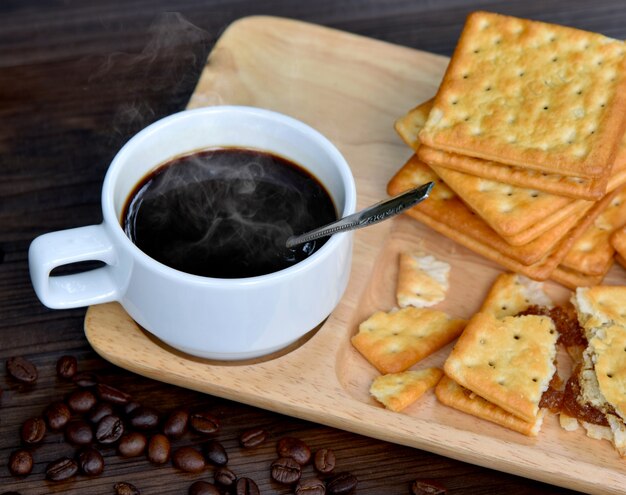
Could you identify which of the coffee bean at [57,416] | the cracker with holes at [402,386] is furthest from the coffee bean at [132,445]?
the cracker with holes at [402,386]

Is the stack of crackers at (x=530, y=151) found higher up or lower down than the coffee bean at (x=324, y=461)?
higher up

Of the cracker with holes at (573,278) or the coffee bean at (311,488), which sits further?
the cracker with holes at (573,278)

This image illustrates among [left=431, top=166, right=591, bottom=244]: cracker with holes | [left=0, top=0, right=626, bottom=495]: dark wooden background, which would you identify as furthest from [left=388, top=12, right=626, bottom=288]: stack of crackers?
[left=0, top=0, right=626, bottom=495]: dark wooden background

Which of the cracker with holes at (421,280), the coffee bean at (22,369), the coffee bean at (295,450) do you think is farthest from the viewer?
the cracker with holes at (421,280)

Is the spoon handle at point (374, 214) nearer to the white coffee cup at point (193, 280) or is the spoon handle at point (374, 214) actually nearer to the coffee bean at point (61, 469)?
the white coffee cup at point (193, 280)

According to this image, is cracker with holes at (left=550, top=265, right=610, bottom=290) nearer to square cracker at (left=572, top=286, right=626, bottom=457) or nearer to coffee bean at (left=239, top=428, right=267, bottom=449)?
square cracker at (left=572, top=286, right=626, bottom=457)

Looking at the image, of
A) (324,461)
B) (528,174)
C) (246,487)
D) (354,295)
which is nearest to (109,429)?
(246,487)
